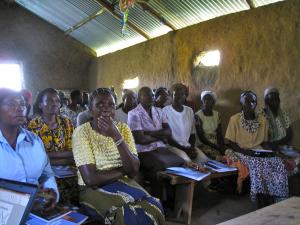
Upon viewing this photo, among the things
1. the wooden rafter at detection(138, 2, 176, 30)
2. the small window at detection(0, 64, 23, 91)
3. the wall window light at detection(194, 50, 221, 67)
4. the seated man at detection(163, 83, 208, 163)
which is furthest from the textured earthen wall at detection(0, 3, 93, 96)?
the seated man at detection(163, 83, 208, 163)

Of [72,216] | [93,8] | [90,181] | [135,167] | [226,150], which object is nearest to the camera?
[72,216]

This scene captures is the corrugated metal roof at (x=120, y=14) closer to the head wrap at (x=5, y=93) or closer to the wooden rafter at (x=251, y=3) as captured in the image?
the wooden rafter at (x=251, y=3)

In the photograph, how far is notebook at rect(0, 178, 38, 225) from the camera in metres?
1.48

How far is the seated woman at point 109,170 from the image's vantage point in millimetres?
2145

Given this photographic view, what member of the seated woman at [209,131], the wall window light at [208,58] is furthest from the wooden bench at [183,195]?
the wall window light at [208,58]

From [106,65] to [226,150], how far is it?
21.5 feet

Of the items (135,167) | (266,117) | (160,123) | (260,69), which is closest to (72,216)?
(135,167)

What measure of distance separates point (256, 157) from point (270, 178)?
0.30 metres

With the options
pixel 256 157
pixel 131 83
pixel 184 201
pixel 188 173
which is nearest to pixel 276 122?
pixel 256 157

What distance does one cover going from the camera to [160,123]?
13.4 feet

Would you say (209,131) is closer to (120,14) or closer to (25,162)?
(25,162)

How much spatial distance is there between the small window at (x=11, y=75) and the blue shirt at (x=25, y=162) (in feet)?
27.4

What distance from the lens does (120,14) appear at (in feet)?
24.2

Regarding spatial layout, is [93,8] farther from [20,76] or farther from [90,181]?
[90,181]
